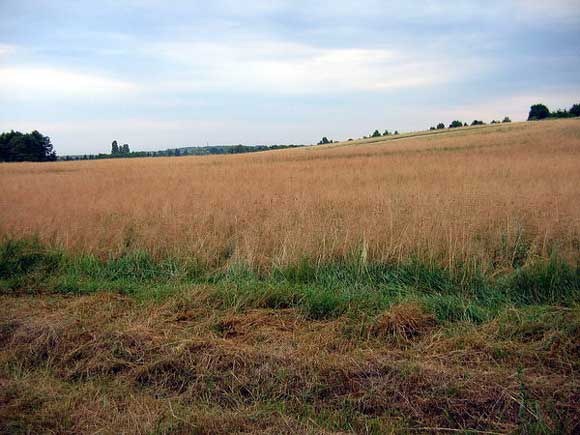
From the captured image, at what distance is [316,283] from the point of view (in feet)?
16.1

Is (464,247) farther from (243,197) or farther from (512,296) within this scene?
(243,197)

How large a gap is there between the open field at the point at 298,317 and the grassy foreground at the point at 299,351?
0.02 metres

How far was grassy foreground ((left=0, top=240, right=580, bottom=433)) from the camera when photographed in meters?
2.68

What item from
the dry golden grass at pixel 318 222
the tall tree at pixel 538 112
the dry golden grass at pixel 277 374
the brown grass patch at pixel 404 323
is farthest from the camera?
the tall tree at pixel 538 112

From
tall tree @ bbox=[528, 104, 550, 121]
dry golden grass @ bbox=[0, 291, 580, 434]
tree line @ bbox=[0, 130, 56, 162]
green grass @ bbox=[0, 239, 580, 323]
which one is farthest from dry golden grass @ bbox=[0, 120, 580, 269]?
tall tree @ bbox=[528, 104, 550, 121]

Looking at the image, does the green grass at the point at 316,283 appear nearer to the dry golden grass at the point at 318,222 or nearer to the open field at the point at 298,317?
the open field at the point at 298,317

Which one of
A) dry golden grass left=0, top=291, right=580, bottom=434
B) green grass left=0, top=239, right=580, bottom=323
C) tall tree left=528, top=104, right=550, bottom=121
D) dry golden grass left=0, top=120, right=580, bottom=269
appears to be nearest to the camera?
dry golden grass left=0, top=291, right=580, bottom=434

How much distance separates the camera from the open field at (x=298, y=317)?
2742 millimetres

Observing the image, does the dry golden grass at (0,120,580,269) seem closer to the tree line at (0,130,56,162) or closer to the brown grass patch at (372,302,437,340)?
the brown grass patch at (372,302,437,340)

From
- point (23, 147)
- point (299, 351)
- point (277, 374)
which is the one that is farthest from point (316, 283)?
point (23, 147)

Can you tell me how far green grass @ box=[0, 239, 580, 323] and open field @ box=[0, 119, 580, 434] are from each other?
25 millimetres

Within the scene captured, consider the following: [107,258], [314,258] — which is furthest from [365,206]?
[107,258]

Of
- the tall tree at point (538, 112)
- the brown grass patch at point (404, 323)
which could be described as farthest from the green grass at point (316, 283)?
the tall tree at point (538, 112)

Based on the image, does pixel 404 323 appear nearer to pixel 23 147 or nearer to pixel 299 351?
pixel 299 351
